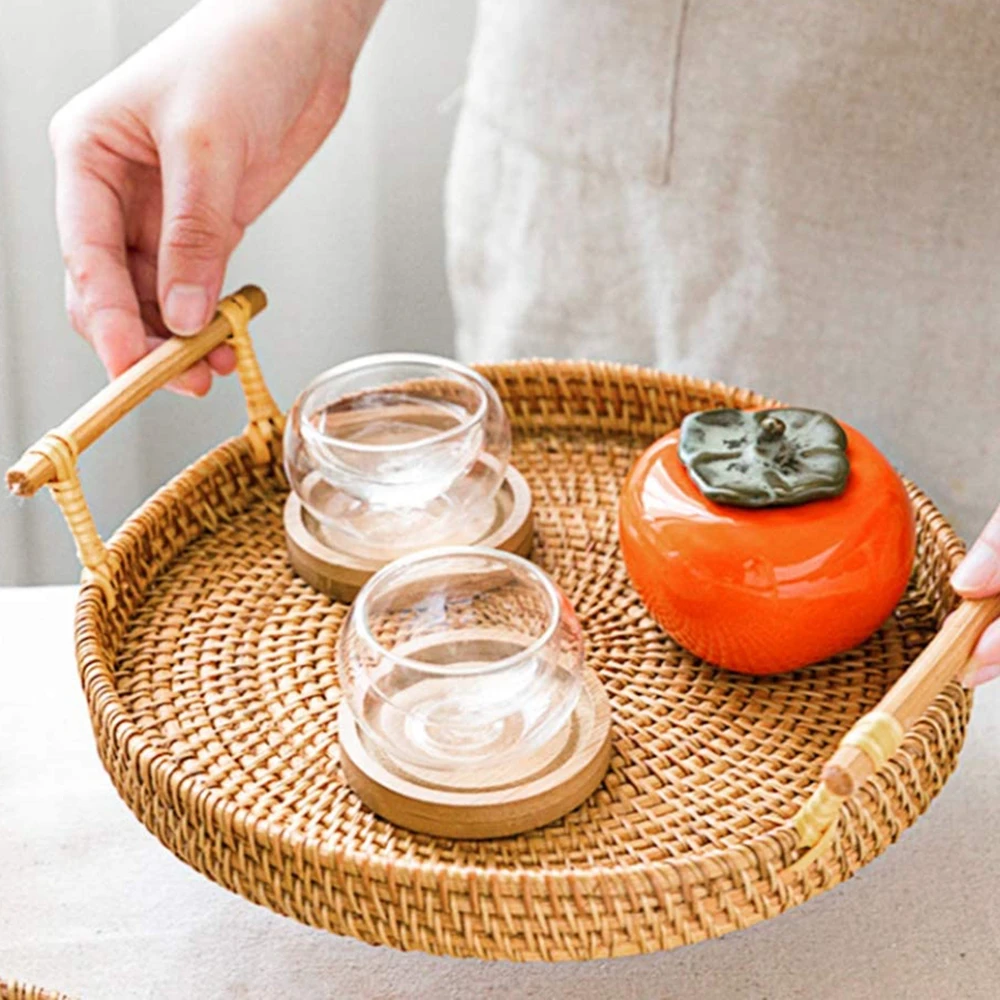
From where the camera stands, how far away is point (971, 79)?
0.69 m

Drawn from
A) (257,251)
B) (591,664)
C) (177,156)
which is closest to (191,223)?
(177,156)

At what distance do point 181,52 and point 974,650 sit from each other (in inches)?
17.7

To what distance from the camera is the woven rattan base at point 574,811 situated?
46cm

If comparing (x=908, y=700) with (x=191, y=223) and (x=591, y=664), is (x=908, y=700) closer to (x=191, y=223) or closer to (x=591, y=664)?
(x=591, y=664)

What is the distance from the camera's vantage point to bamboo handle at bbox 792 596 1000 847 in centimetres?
45

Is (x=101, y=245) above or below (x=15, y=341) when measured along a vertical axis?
above

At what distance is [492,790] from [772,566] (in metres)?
0.14

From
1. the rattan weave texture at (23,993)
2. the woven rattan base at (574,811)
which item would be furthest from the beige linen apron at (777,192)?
the rattan weave texture at (23,993)

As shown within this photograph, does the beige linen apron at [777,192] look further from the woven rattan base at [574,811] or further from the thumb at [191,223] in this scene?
the thumb at [191,223]

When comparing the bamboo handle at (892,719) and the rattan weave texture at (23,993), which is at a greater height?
the bamboo handle at (892,719)

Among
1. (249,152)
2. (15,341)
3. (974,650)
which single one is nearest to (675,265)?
(249,152)

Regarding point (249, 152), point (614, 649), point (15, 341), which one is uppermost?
point (249, 152)

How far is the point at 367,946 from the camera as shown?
1.90 ft

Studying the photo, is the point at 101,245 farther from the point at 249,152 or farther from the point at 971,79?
the point at 971,79
